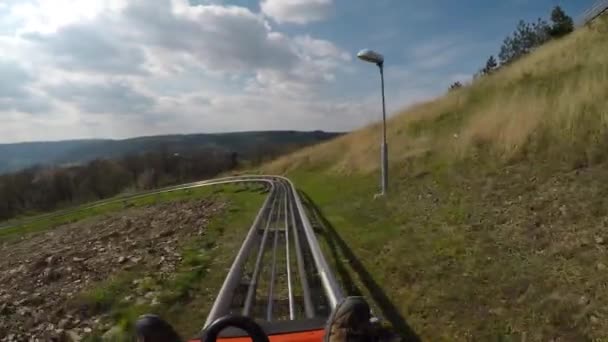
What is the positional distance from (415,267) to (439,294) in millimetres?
1195

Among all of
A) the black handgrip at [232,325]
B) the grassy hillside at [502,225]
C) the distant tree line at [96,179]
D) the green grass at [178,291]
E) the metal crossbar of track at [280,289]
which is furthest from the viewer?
the distant tree line at [96,179]

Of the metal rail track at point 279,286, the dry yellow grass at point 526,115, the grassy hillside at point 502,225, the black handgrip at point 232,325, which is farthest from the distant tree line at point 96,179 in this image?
the black handgrip at point 232,325

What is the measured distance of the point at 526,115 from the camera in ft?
40.0

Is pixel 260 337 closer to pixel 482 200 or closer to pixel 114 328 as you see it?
pixel 114 328

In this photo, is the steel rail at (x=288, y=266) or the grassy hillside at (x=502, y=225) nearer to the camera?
the grassy hillside at (x=502, y=225)

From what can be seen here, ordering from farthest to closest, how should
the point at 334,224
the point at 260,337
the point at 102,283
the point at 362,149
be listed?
the point at 362,149, the point at 334,224, the point at 102,283, the point at 260,337

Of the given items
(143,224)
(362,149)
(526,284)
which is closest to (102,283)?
(526,284)

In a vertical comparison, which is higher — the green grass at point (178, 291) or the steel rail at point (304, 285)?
the steel rail at point (304, 285)

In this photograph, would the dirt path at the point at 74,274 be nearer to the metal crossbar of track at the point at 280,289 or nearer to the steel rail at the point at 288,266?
the metal crossbar of track at the point at 280,289

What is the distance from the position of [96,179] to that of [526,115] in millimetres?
80890

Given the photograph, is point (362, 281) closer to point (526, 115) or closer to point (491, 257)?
point (491, 257)

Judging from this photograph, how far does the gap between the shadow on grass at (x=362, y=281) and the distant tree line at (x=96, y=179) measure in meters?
59.7

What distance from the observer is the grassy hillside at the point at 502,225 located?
491 centimetres

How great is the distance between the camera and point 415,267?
697cm
